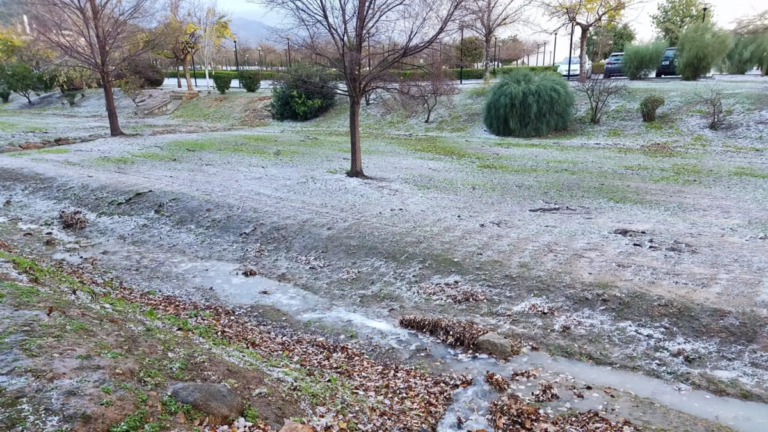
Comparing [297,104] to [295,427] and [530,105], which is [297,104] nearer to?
[530,105]

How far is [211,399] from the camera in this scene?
3111 mm

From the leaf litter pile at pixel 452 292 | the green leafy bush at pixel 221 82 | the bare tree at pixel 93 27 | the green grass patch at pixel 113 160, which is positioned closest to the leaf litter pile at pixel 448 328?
the leaf litter pile at pixel 452 292

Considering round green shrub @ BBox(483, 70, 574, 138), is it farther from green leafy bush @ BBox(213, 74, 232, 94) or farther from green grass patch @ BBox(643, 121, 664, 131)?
green leafy bush @ BBox(213, 74, 232, 94)

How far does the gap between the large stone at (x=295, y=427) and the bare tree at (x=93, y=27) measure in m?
17.8

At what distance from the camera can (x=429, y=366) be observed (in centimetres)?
447

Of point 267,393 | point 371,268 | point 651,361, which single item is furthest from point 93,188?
point 651,361

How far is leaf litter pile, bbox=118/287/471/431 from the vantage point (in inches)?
138

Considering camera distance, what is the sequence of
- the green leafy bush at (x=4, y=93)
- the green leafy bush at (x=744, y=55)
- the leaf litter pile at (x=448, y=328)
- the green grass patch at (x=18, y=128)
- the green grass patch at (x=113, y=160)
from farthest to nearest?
the green leafy bush at (x=4, y=93)
the green leafy bush at (x=744, y=55)
the green grass patch at (x=18, y=128)
the green grass patch at (x=113, y=160)
the leaf litter pile at (x=448, y=328)

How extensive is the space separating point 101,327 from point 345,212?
194 inches

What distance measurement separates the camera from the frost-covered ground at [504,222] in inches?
194

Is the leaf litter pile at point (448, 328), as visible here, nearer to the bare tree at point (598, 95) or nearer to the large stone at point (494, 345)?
the large stone at point (494, 345)

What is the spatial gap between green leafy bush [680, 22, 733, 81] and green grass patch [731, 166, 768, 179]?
13434 millimetres

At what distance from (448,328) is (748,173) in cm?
925

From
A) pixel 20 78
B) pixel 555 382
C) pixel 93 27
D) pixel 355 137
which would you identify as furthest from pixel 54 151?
pixel 20 78
